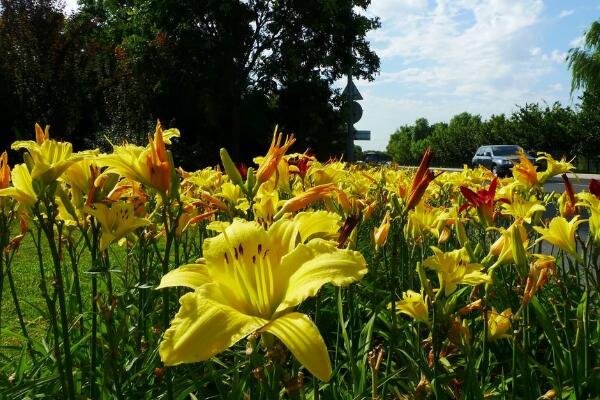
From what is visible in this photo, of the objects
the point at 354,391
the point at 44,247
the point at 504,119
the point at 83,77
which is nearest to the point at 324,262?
the point at 354,391

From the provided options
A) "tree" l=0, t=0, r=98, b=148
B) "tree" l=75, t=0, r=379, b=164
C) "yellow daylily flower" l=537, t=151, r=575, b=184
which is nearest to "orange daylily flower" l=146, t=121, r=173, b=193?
"yellow daylily flower" l=537, t=151, r=575, b=184

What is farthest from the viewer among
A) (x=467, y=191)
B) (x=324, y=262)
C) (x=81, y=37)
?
(x=81, y=37)

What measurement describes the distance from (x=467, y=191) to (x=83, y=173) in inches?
46.6

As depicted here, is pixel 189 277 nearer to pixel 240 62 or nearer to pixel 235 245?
pixel 235 245

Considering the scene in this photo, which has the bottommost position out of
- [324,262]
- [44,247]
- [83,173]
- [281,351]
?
[44,247]

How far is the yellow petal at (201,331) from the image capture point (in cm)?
82

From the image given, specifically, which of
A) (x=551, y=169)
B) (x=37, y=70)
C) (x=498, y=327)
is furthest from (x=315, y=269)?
(x=37, y=70)

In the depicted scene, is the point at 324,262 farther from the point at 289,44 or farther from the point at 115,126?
the point at 289,44

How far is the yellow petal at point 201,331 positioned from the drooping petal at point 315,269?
0.27 feet

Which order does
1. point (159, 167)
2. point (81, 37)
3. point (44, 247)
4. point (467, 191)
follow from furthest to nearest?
1. point (81, 37)
2. point (44, 247)
3. point (467, 191)
4. point (159, 167)

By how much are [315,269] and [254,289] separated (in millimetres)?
120

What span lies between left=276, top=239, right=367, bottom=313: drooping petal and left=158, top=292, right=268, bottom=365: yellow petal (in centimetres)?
8

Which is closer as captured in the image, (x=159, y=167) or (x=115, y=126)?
(x=159, y=167)

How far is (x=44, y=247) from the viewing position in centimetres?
622
